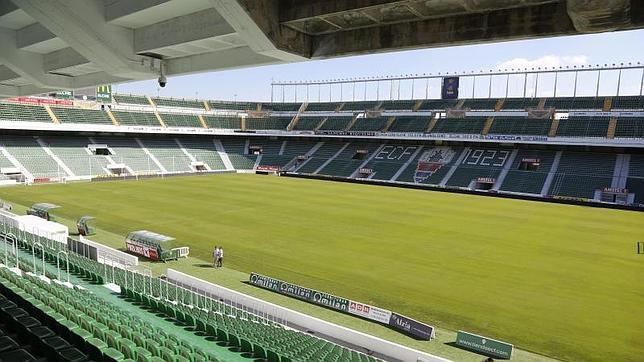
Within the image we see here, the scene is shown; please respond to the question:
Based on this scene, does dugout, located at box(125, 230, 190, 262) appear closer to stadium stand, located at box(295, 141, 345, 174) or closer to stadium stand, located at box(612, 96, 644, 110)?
stadium stand, located at box(295, 141, 345, 174)

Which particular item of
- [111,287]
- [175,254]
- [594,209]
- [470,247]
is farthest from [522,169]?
[111,287]

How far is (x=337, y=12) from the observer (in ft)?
18.7

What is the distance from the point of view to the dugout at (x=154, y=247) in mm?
17953

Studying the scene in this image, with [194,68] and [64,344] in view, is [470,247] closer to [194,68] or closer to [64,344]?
[194,68]

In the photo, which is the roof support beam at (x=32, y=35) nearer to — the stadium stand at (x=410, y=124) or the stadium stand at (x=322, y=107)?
the stadium stand at (x=410, y=124)

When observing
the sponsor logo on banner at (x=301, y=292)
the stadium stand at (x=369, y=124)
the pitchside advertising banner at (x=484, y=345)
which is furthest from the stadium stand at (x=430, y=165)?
the pitchside advertising banner at (x=484, y=345)

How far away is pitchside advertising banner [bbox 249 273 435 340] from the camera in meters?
12.1

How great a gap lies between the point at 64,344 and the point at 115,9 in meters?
5.48

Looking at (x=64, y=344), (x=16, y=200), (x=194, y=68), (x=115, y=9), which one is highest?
(x=115, y=9)

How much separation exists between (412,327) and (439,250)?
961 cm

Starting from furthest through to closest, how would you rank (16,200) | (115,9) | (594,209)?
(594,209) < (16,200) < (115,9)

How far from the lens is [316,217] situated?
28.9 meters

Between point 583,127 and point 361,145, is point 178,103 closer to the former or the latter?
point 361,145

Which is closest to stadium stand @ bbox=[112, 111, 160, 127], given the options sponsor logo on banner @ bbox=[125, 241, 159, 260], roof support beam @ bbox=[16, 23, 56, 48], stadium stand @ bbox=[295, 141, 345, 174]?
stadium stand @ bbox=[295, 141, 345, 174]
